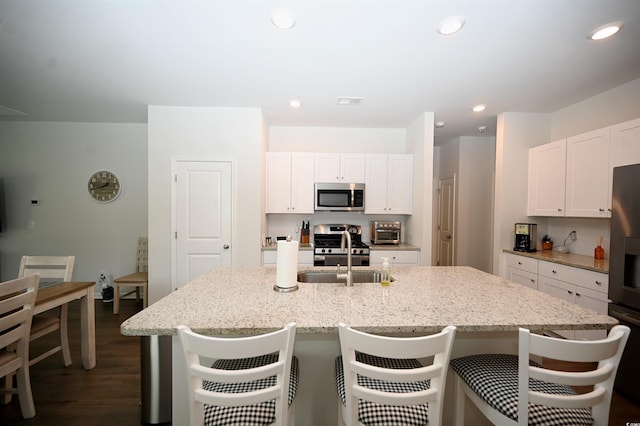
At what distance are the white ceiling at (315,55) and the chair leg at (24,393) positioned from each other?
2331 millimetres

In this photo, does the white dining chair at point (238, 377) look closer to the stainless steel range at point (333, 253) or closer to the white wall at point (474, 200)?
the stainless steel range at point (333, 253)

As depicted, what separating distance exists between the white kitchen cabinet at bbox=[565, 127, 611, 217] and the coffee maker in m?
0.40

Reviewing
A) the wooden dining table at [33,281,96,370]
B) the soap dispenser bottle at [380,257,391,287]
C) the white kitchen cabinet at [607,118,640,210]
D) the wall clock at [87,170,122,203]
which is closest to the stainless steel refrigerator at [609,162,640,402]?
the white kitchen cabinet at [607,118,640,210]

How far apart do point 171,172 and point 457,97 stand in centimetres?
351

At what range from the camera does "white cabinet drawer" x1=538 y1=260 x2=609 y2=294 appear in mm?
2237

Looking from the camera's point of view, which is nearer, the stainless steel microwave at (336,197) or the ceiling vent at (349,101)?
the ceiling vent at (349,101)

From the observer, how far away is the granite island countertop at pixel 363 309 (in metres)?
1.13

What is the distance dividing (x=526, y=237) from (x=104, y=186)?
5.95 metres

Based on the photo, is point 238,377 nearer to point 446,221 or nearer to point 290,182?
point 290,182

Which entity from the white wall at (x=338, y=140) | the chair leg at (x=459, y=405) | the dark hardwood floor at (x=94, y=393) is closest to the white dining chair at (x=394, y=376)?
the chair leg at (x=459, y=405)

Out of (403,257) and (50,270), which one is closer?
(50,270)

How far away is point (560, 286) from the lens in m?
2.61

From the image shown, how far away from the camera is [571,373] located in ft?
2.80

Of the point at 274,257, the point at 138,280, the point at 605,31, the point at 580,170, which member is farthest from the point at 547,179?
the point at 138,280
